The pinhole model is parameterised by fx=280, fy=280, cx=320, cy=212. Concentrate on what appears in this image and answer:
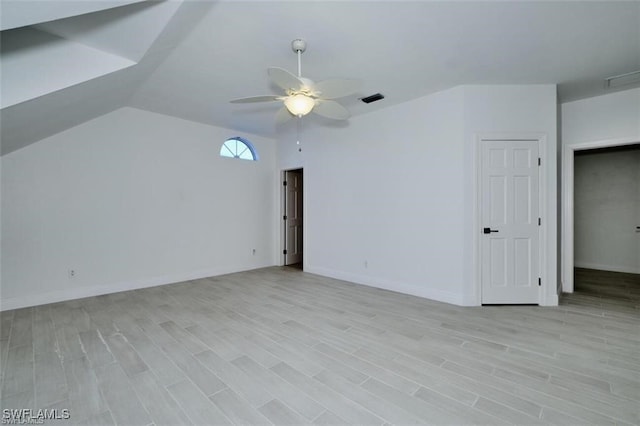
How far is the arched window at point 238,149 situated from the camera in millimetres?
5730

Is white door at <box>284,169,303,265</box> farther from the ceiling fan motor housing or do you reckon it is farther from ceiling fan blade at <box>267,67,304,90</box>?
ceiling fan blade at <box>267,67,304,90</box>

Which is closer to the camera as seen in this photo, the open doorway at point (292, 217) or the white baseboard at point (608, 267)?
the white baseboard at point (608, 267)

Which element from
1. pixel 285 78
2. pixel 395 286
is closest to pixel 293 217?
pixel 395 286

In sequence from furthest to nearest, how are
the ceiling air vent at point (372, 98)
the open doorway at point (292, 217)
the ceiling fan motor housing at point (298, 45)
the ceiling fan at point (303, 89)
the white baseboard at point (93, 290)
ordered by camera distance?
the open doorway at point (292, 217) → the ceiling air vent at point (372, 98) → the white baseboard at point (93, 290) → the ceiling fan motor housing at point (298, 45) → the ceiling fan at point (303, 89)

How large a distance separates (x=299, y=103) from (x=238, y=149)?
365 cm

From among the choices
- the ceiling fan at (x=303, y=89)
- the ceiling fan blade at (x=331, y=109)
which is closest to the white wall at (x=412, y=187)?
the ceiling fan blade at (x=331, y=109)

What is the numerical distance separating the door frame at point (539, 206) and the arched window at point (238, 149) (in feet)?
14.3

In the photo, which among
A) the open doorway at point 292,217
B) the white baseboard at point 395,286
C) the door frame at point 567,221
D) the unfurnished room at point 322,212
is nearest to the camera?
the unfurnished room at point 322,212

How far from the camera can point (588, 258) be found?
19.5 feet

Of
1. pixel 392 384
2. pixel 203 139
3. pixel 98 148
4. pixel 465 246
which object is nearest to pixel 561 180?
pixel 465 246

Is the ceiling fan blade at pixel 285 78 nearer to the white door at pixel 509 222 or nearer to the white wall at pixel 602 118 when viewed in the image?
the white door at pixel 509 222

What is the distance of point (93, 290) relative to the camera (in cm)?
415

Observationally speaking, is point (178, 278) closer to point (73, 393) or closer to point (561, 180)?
point (73, 393)

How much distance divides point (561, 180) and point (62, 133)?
745cm
